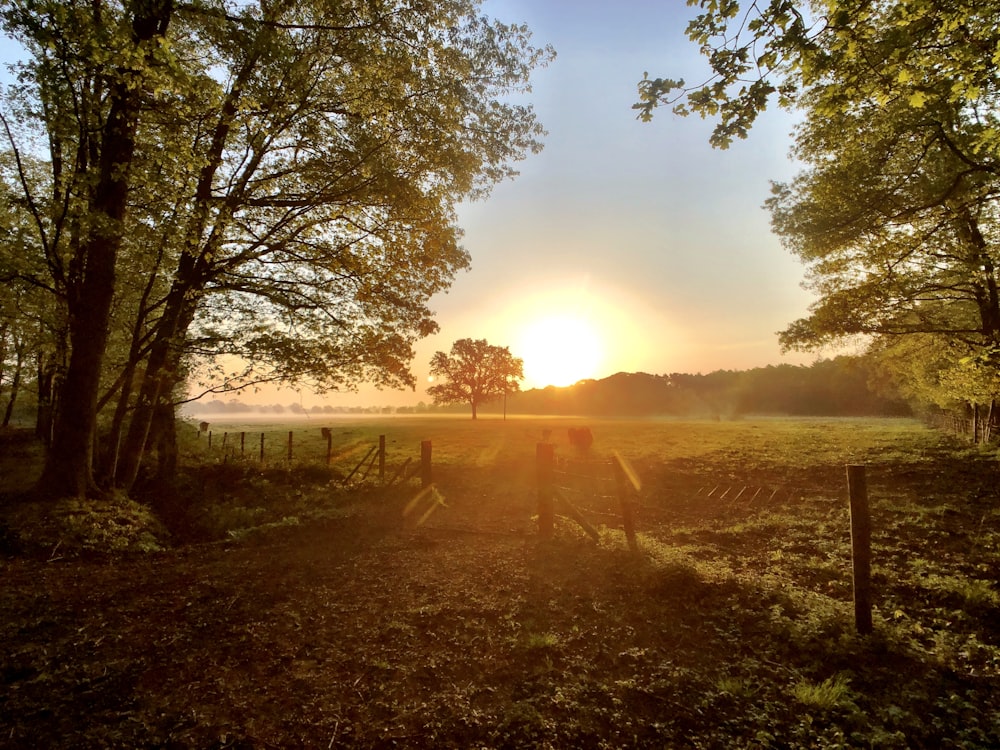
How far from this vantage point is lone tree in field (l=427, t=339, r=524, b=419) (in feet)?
259

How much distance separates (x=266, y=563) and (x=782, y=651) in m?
7.80

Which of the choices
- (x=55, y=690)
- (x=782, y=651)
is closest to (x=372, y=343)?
(x=55, y=690)

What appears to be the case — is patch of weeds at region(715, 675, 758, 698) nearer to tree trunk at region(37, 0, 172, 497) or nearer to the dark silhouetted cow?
tree trunk at region(37, 0, 172, 497)

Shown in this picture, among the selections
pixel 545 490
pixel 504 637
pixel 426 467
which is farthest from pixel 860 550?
pixel 426 467

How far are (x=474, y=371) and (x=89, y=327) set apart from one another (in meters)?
69.2

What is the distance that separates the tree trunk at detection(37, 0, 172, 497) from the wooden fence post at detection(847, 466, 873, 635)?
13521mm

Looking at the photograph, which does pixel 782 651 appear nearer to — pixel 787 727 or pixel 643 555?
pixel 787 727

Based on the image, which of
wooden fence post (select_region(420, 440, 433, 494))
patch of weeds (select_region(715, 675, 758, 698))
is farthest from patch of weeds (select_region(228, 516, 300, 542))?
patch of weeds (select_region(715, 675, 758, 698))

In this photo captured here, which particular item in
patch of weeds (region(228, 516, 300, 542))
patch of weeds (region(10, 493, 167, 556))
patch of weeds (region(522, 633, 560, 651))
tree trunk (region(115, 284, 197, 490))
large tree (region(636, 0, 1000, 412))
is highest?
large tree (region(636, 0, 1000, 412))

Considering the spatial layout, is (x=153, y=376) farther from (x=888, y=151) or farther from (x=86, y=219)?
(x=888, y=151)

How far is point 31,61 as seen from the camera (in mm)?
8078

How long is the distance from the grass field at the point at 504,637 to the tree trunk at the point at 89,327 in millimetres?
1260

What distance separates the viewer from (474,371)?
78.9 meters

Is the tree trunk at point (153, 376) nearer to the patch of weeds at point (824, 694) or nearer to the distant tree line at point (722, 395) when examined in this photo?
the patch of weeds at point (824, 694)
